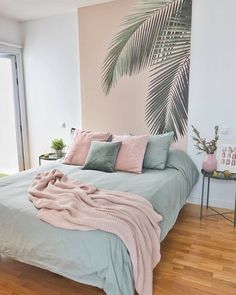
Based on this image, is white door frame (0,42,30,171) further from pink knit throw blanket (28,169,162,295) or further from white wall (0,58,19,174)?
pink knit throw blanket (28,169,162,295)

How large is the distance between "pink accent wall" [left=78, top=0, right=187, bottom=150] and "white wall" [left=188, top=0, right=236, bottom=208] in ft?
1.54

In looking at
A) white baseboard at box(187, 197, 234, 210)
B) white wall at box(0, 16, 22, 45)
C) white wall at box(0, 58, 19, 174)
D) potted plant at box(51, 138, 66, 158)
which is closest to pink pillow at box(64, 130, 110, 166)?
potted plant at box(51, 138, 66, 158)

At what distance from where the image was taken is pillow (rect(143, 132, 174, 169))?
3.03 meters

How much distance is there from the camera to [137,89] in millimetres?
3625

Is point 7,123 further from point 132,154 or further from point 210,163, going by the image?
point 210,163

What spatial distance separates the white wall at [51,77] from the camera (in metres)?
4.10

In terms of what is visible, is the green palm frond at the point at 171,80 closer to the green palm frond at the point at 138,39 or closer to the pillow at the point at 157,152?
the green palm frond at the point at 138,39

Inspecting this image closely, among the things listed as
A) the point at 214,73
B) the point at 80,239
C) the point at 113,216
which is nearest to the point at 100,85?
the point at 214,73

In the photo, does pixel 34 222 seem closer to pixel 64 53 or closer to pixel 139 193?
pixel 139 193

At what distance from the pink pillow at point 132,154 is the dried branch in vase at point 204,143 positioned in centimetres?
63

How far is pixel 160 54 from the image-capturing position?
3.40m

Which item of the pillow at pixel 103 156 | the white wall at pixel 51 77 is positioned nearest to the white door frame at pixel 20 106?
the white wall at pixel 51 77

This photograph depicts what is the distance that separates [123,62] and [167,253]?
A: 8.15ft

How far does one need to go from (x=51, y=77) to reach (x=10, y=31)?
3.17 feet
